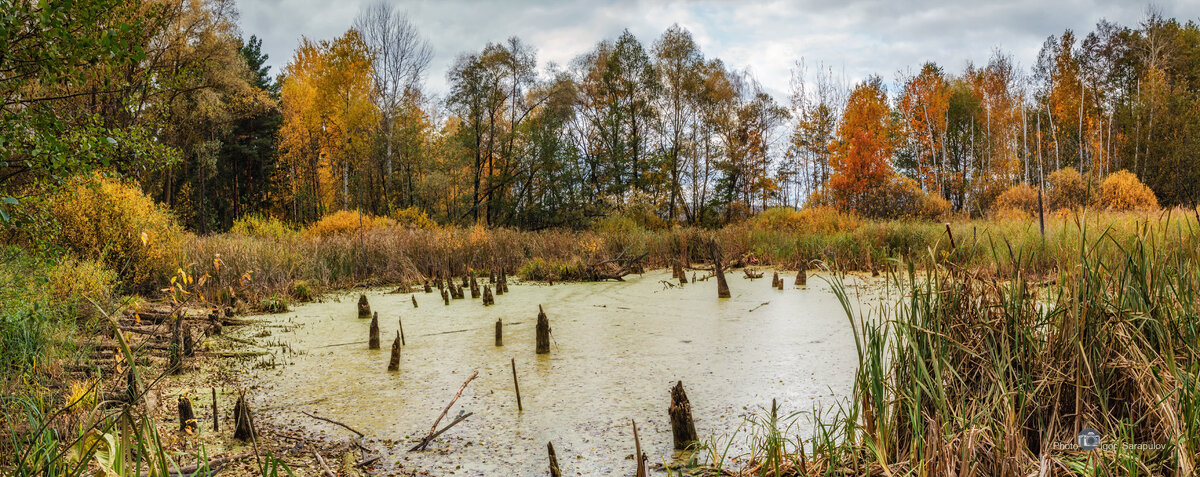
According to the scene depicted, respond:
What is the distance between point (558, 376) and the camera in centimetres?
332

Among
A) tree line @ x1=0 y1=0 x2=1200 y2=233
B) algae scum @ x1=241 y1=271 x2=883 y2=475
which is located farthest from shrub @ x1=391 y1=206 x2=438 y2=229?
algae scum @ x1=241 y1=271 x2=883 y2=475

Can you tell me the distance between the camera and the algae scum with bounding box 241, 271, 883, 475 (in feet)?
7.64

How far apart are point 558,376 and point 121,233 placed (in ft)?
18.0

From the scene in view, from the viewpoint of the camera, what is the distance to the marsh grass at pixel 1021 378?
1.58 meters

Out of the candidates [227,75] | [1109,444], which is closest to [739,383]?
[1109,444]

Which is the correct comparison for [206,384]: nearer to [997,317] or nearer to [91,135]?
[91,135]

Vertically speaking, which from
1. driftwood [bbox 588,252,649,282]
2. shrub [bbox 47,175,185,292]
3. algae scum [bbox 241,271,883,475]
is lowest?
algae scum [bbox 241,271,883,475]

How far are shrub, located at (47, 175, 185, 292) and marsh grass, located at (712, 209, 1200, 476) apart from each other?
6367 millimetres

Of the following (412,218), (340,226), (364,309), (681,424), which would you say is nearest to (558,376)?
(681,424)

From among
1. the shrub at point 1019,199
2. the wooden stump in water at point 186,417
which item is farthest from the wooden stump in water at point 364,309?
the shrub at point 1019,199

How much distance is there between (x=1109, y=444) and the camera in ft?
5.29

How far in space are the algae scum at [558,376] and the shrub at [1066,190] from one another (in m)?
13.4

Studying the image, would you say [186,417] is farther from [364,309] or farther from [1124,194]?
[1124,194]

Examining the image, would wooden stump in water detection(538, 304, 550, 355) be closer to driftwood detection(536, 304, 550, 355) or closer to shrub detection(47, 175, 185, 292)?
driftwood detection(536, 304, 550, 355)
